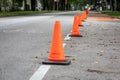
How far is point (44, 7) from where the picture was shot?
115438 millimetres

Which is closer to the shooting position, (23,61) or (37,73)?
(37,73)

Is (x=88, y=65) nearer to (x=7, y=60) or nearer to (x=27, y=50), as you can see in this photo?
(x=7, y=60)

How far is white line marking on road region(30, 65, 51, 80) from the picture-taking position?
708 cm

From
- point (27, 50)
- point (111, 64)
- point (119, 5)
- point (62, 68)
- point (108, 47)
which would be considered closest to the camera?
point (62, 68)

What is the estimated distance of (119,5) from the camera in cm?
7281

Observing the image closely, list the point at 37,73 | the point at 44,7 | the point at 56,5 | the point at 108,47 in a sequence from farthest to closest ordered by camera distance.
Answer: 1. the point at 56,5
2. the point at 44,7
3. the point at 108,47
4. the point at 37,73

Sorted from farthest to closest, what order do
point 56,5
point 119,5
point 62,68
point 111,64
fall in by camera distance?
point 56,5 → point 119,5 → point 111,64 → point 62,68

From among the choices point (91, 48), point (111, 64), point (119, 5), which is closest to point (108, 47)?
point (91, 48)

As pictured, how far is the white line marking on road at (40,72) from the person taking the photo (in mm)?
7075

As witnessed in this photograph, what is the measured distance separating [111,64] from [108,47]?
351cm

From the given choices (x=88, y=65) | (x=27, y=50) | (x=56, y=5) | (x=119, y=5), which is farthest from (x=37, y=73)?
(x=56, y=5)

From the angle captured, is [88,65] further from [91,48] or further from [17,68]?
[91,48]

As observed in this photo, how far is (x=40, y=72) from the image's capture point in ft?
24.9

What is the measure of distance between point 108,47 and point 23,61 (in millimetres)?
3822
